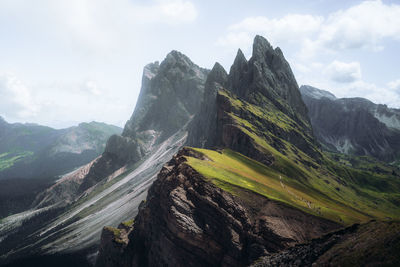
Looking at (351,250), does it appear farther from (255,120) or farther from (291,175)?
(255,120)

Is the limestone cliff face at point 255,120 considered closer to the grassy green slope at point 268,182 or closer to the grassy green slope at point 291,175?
the grassy green slope at point 291,175

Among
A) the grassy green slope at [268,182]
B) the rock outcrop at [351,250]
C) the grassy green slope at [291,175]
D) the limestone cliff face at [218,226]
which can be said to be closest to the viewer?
the rock outcrop at [351,250]

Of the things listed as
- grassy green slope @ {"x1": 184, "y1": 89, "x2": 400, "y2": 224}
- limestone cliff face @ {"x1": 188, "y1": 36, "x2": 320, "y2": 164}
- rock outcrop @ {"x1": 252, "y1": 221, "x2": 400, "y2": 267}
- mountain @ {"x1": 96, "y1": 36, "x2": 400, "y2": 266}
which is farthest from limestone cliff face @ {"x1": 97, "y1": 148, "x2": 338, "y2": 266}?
limestone cliff face @ {"x1": 188, "y1": 36, "x2": 320, "y2": 164}

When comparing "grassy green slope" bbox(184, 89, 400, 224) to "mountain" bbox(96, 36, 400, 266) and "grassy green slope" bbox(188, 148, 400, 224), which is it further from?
"mountain" bbox(96, 36, 400, 266)

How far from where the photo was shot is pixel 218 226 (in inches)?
2138

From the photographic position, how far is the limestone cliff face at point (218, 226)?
50.9 meters

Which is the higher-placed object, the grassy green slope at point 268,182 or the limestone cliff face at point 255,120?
the limestone cliff face at point 255,120

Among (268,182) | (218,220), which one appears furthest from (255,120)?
(218,220)

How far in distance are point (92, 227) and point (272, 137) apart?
4572 inches

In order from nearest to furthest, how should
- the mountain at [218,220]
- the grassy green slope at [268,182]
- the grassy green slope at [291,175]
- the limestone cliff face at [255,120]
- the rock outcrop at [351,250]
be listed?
the rock outcrop at [351,250] → the mountain at [218,220] → the grassy green slope at [268,182] → the grassy green slope at [291,175] → the limestone cliff face at [255,120]

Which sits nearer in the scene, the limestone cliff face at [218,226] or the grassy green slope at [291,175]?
the limestone cliff face at [218,226]

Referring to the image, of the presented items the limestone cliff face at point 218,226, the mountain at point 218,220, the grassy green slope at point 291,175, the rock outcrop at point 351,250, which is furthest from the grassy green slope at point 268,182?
the rock outcrop at point 351,250

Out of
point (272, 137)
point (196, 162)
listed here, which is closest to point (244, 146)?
point (272, 137)

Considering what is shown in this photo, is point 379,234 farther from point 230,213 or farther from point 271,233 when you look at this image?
point 230,213
